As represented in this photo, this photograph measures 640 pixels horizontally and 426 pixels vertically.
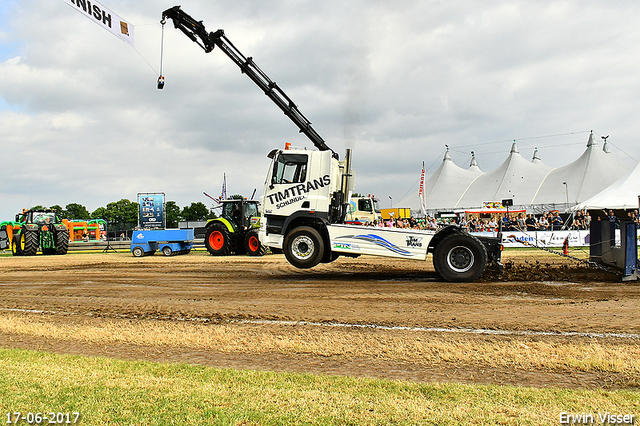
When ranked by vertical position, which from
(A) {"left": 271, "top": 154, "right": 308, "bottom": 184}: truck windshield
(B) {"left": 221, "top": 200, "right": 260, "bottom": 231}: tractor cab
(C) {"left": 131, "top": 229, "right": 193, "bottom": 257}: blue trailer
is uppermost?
(A) {"left": 271, "top": 154, "right": 308, "bottom": 184}: truck windshield

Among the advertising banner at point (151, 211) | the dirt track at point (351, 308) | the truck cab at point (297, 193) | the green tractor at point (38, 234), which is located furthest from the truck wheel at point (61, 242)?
the truck cab at point (297, 193)

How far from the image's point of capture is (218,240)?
19.9m

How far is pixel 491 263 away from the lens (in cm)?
1038

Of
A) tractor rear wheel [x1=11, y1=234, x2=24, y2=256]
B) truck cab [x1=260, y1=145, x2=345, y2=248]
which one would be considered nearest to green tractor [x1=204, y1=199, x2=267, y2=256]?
truck cab [x1=260, y1=145, x2=345, y2=248]

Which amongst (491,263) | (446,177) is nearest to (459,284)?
(491,263)

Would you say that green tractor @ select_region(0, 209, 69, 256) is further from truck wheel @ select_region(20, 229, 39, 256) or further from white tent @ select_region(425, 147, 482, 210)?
white tent @ select_region(425, 147, 482, 210)

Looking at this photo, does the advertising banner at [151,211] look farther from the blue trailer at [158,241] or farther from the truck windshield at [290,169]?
the truck windshield at [290,169]

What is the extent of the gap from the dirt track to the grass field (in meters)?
0.41

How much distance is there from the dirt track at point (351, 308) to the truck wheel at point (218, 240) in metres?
6.89

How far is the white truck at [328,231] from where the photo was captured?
31.5 ft

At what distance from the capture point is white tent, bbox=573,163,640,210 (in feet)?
73.4

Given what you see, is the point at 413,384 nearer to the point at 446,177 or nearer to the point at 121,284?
the point at 121,284

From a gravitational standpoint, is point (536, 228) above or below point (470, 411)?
above

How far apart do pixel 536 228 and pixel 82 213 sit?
8287 cm
